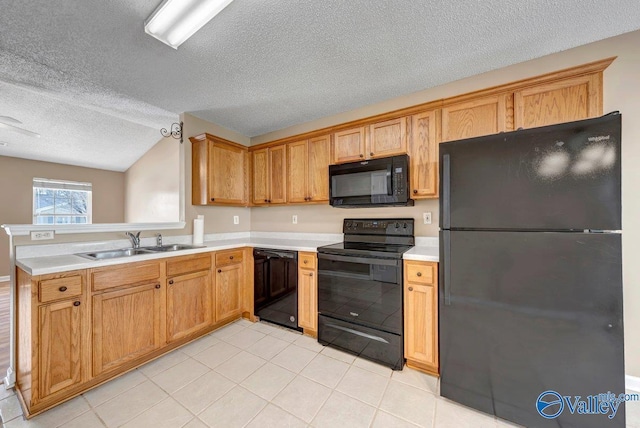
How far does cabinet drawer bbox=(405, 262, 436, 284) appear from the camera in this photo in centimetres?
181

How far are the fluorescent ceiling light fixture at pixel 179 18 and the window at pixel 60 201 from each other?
19.4 ft

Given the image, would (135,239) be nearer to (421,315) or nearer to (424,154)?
(421,315)

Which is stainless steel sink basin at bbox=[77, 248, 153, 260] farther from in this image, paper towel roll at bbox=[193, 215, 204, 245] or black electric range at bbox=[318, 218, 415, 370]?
black electric range at bbox=[318, 218, 415, 370]

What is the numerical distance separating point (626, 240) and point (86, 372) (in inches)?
152

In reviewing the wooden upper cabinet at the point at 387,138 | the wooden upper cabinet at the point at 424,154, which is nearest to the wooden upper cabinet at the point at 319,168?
the wooden upper cabinet at the point at 387,138

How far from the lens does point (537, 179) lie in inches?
52.6

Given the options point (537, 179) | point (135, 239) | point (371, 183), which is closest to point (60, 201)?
point (135, 239)

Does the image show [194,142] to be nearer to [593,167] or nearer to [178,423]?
[178,423]

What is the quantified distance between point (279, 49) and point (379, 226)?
1831 mm

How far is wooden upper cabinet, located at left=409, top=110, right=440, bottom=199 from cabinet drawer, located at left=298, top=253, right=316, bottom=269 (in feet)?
3.75

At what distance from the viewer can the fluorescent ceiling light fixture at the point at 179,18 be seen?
4.22 feet

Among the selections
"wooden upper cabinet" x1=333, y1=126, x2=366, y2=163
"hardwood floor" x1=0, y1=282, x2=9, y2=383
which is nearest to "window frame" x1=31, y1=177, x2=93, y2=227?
"hardwood floor" x1=0, y1=282, x2=9, y2=383

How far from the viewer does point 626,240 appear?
165 cm

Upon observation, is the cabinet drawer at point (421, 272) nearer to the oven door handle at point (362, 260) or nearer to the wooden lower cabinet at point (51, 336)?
the oven door handle at point (362, 260)
